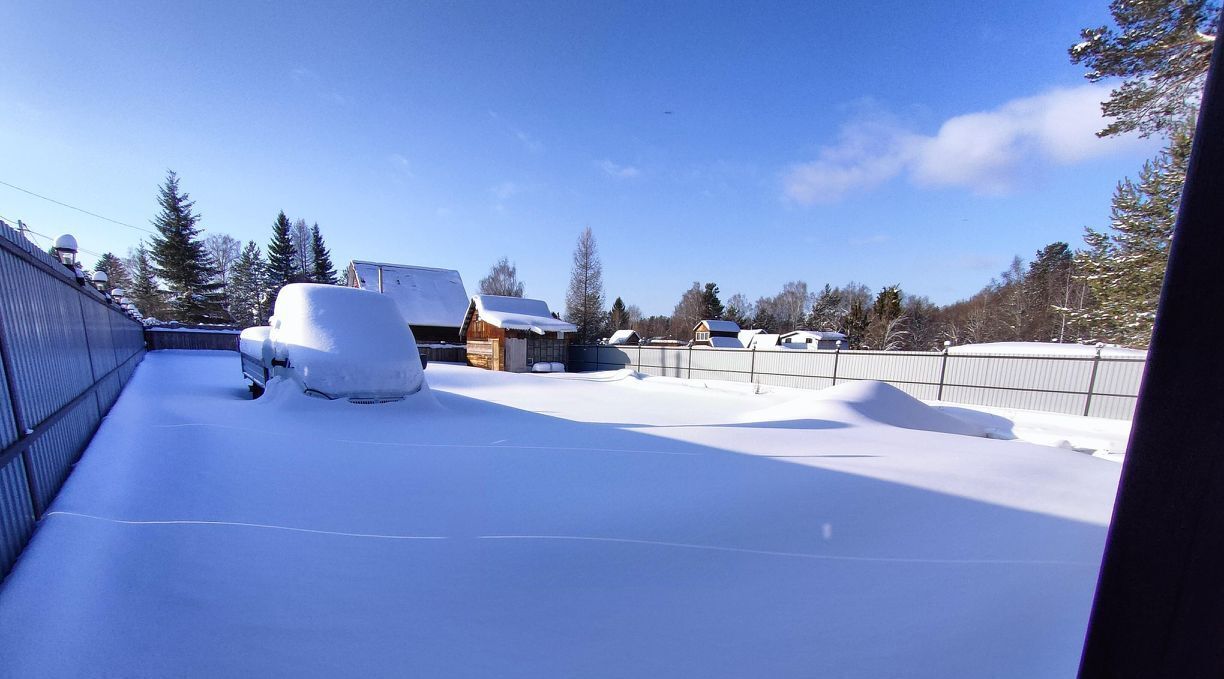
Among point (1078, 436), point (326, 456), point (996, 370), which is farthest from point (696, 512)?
point (996, 370)

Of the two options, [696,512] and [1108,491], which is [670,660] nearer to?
[696,512]

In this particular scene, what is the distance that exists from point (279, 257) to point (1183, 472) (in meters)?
48.2

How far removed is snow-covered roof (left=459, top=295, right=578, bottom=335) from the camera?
20516 mm

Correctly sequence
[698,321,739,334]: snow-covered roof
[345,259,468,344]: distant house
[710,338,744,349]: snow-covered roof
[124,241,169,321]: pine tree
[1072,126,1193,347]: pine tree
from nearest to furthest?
[1072,126,1193,347]: pine tree
[345,259,468,344]: distant house
[124,241,169,321]: pine tree
[710,338,744,349]: snow-covered roof
[698,321,739,334]: snow-covered roof

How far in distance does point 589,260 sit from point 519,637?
3327 centimetres

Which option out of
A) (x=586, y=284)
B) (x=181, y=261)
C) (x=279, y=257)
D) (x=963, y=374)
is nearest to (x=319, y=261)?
(x=279, y=257)

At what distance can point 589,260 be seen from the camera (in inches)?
1348

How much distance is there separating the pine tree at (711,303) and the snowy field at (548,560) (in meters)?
44.8

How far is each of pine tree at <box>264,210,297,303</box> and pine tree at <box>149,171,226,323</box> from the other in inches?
213

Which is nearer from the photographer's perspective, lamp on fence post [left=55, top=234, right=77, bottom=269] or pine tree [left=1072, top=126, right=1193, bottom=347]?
lamp on fence post [left=55, top=234, right=77, bottom=269]

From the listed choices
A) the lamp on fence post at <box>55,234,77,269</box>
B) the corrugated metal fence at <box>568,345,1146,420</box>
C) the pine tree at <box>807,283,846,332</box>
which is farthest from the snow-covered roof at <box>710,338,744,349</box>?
the lamp on fence post at <box>55,234,77,269</box>

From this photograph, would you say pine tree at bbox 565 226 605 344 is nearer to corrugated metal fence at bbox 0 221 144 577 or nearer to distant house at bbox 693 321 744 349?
distant house at bbox 693 321 744 349

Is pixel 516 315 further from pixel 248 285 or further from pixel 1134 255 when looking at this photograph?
pixel 248 285

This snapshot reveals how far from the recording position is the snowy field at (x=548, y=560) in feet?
6.14
